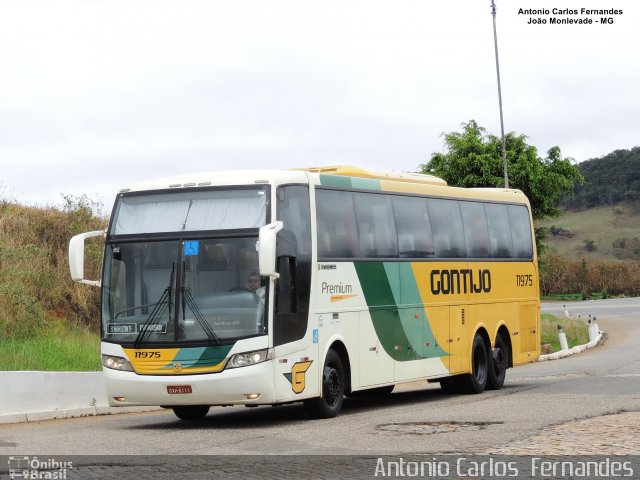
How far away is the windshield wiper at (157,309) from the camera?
16438 mm

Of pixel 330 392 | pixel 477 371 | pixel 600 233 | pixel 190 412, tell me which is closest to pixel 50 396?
pixel 190 412

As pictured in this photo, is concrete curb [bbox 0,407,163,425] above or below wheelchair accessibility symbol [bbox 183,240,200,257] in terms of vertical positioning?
below

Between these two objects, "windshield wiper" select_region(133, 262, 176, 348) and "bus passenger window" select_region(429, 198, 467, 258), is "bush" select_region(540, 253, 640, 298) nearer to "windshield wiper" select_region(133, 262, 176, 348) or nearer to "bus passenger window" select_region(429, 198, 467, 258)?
"bus passenger window" select_region(429, 198, 467, 258)

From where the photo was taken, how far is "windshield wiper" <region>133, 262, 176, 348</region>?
16438 mm

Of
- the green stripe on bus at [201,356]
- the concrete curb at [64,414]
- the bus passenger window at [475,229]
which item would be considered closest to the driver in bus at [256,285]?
the green stripe on bus at [201,356]

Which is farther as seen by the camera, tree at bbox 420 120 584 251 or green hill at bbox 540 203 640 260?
green hill at bbox 540 203 640 260

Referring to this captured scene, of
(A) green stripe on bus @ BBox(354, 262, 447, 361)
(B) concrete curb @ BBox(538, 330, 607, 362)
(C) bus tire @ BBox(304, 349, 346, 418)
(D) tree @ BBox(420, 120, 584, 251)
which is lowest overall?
(B) concrete curb @ BBox(538, 330, 607, 362)

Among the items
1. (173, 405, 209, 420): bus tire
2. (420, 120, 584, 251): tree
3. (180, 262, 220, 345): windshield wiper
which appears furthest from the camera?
(420, 120, 584, 251): tree

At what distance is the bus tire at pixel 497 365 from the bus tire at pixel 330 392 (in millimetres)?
5877

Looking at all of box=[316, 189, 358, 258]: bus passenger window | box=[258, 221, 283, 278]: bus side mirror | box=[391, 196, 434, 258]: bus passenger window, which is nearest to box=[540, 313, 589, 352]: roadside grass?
box=[391, 196, 434, 258]: bus passenger window

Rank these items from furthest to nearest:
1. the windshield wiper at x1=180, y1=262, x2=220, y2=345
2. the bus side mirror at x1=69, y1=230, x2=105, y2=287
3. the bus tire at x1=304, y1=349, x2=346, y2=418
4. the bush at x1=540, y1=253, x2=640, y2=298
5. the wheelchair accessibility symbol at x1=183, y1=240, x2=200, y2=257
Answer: the bush at x1=540, y1=253, x2=640, y2=298
the bus tire at x1=304, y1=349, x2=346, y2=418
the bus side mirror at x1=69, y1=230, x2=105, y2=287
the wheelchair accessibility symbol at x1=183, y1=240, x2=200, y2=257
the windshield wiper at x1=180, y1=262, x2=220, y2=345

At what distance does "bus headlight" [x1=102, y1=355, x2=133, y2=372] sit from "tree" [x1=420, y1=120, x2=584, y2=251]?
47.5m

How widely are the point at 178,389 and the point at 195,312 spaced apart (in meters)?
1.02

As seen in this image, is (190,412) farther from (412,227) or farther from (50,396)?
(412,227)
